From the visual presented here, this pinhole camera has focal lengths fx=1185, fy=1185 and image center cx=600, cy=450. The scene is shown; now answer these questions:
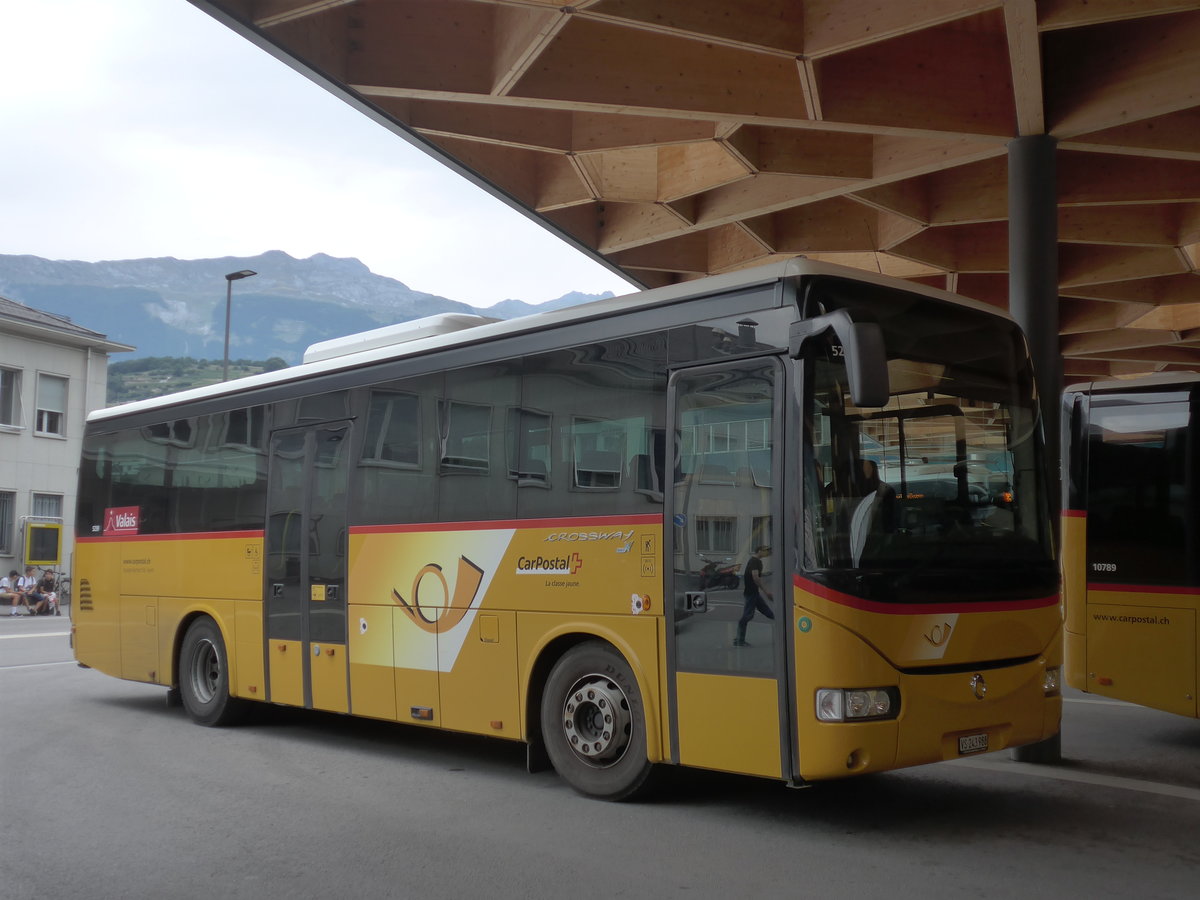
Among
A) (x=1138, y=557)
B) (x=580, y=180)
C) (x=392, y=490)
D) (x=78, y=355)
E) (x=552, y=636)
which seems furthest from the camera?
(x=78, y=355)

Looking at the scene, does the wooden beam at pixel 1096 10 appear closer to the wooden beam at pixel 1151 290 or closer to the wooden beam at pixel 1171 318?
the wooden beam at pixel 1151 290

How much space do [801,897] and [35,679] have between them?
501 inches

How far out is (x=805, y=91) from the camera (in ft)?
33.3

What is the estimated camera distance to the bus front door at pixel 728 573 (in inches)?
258

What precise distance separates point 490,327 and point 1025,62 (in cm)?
451

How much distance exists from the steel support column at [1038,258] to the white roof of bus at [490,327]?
5.62 feet

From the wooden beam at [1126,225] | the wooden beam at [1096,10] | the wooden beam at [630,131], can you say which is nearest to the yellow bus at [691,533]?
the wooden beam at [1096,10]

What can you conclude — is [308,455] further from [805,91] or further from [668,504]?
[805,91]

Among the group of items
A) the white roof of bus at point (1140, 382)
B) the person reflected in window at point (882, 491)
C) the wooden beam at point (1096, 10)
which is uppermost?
the wooden beam at point (1096, 10)

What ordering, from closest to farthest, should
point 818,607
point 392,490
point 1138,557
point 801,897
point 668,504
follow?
point 801,897 < point 818,607 < point 668,504 < point 392,490 < point 1138,557

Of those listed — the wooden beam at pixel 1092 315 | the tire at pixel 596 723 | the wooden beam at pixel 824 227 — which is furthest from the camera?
the wooden beam at pixel 1092 315

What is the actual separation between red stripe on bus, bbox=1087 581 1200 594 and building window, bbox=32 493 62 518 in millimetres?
33335

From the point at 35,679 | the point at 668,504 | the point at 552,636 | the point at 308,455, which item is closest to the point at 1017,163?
the point at 668,504

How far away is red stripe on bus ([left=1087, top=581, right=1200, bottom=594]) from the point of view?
966cm
